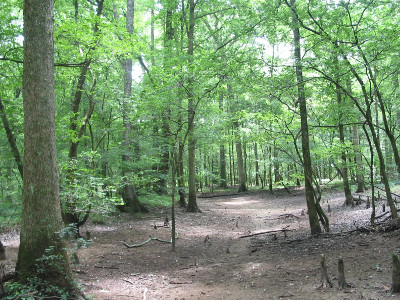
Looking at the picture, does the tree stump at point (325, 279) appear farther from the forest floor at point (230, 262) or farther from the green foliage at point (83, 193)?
the green foliage at point (83, 193)

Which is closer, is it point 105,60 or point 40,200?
point 40,200

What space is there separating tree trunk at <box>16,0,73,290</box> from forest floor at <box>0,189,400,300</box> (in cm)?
89

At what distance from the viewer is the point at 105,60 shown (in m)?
8.95

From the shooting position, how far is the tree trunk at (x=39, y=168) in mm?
4180

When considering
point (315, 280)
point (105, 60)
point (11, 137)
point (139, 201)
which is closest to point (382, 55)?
point (315, 280)

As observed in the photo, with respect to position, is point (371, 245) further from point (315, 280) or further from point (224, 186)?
point (224, 186)

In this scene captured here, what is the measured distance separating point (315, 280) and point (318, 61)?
5465mm

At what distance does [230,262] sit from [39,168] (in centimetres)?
531

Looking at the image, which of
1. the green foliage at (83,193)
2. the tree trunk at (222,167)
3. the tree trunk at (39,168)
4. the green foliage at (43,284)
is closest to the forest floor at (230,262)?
the green foliage at (43,284)

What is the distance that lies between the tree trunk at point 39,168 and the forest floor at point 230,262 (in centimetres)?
89

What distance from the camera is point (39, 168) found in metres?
4.27

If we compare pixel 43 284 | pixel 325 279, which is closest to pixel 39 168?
pixel 43 284

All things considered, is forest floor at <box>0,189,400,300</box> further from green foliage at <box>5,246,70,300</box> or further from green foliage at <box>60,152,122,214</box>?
green foliage at <box>60,152,122,214</box>

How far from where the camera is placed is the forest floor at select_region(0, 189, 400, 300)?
207 inches
